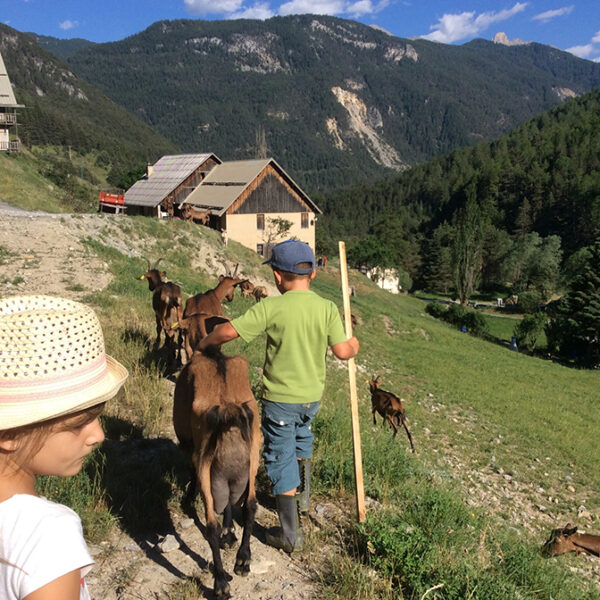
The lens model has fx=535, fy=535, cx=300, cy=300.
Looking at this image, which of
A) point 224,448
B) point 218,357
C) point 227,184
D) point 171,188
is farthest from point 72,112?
point 224,448

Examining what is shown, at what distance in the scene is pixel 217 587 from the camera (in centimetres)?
345

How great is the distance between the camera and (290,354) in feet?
13.1

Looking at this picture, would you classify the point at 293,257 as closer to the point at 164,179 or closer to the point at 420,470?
the point at 420,470

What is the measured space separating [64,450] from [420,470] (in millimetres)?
5277

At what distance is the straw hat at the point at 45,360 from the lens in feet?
4.82

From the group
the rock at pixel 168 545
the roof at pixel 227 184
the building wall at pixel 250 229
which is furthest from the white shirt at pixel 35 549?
the building wall at pixel 250 229

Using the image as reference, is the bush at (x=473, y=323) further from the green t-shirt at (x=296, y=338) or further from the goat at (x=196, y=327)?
the green t-shirt at (x=296, y=338)

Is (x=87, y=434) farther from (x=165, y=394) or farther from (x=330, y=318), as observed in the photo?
(x=165, y=394)

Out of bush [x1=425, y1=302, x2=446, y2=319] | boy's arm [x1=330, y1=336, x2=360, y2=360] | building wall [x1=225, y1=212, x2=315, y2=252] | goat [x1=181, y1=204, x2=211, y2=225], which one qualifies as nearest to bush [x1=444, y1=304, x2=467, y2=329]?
bush [x1=425, y1=302, x2=446, y2=319]

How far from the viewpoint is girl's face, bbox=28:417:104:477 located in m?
1.62

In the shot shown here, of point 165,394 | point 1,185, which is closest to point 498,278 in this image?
Answer: point 1,185

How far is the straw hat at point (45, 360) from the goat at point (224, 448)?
2.05 m

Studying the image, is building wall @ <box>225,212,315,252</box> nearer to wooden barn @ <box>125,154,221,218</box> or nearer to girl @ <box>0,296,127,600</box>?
wooden barn @ <box>125,154,221,218</box>

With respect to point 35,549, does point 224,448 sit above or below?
below
